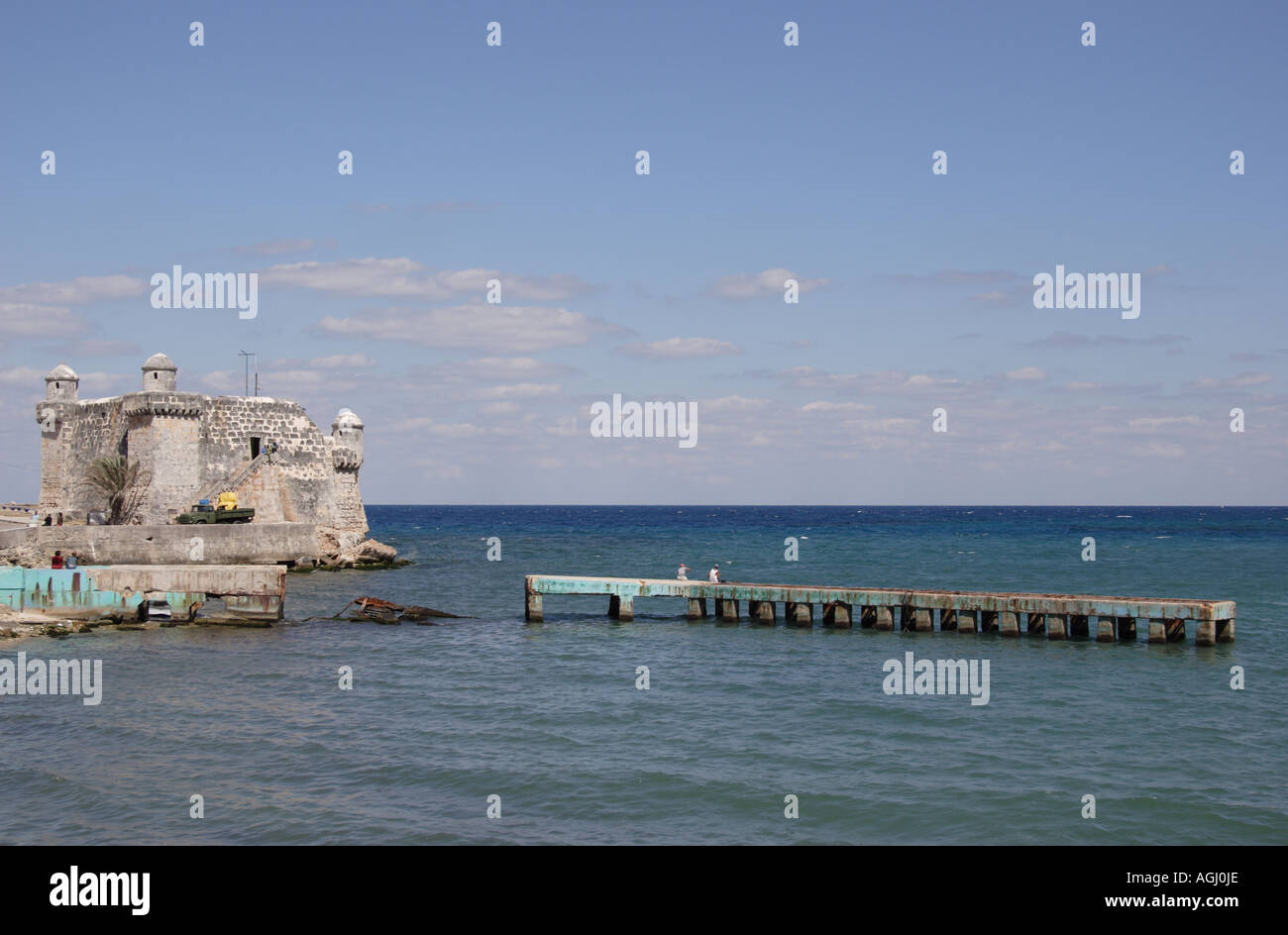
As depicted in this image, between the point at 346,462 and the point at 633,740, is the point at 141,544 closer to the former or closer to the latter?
the point at 346,462

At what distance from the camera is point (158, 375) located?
163 feet

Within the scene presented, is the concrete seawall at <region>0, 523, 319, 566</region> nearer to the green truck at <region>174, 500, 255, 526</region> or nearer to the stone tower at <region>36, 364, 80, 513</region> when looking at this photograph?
the green truck at <region>174, 500, 255, 526</region>

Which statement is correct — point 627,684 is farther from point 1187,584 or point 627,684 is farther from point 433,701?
point 1187,584

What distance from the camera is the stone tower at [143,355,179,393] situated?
1953 inches

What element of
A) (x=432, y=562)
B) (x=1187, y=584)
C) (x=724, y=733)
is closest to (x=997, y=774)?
(x=724, y=733)

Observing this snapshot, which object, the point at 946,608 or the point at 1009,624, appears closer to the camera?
the point at 1009,624

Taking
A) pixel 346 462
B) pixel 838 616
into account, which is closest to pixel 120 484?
pixel 346 462

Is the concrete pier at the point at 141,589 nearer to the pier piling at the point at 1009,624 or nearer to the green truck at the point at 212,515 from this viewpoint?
the green truck at the point at 212,515

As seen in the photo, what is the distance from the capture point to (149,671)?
1010 inches

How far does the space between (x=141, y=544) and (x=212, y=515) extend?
4485 millimetres

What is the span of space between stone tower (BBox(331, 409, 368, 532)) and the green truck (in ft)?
30.4

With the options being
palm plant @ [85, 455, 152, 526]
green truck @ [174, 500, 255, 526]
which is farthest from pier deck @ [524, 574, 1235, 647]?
palm plant @ [85, 455, 152, 526]
